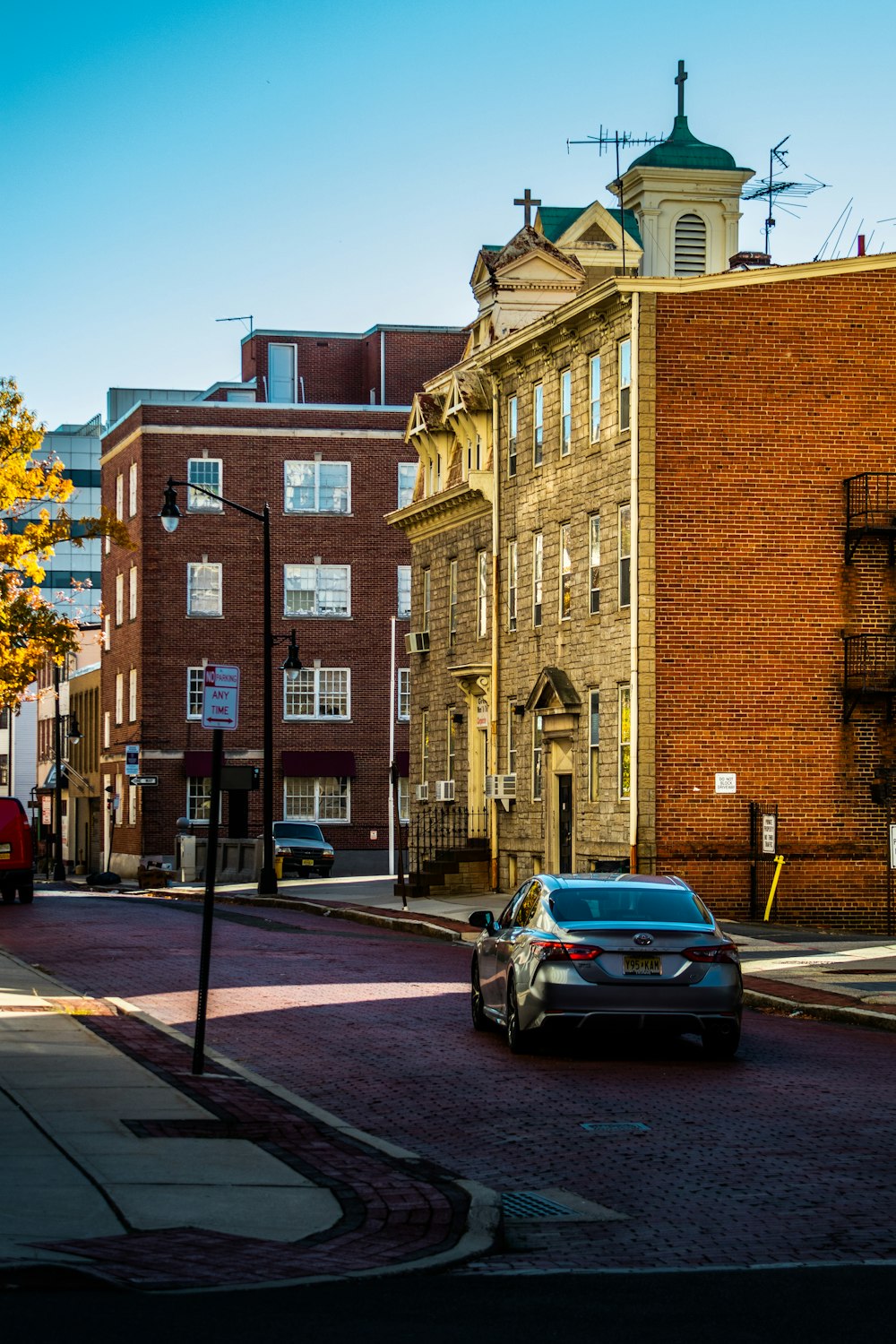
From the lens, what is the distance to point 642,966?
15.5 metres

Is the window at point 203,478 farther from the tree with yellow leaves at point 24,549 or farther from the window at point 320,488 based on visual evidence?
the tree with yellow leaves at point 24,549

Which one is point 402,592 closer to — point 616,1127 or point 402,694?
point 402,694

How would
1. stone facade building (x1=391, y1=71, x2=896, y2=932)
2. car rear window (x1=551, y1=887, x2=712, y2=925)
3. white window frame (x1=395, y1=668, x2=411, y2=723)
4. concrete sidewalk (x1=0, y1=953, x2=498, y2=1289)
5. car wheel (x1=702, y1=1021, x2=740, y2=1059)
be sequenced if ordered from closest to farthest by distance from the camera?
concrete sidewalk (x1=0, y1=953, x2=498, y2=1289), car wheel (x1=702, y1=1021, x2=740, y2=1059), car rear window (x1=551, y1=887, x2=712, y2=925), stone facade building (x1=391, y1=71, x2=896, y2=932), white window frame (x1=395, y1=668, x2=411, y2=723)

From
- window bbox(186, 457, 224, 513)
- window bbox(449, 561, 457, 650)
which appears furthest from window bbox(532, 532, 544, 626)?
window bbox(186, 457, 224, 513)

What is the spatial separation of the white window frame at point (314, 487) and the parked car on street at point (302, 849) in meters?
15.5

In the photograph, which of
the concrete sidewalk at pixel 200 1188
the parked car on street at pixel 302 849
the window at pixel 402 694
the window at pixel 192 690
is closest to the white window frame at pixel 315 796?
the window at pixel 402 694

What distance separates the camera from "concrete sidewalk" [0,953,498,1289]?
825 cm

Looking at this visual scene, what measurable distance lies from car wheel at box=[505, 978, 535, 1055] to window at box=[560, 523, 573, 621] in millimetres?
23014

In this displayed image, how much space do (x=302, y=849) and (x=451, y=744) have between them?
40.3ft

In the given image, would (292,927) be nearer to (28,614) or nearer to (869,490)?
(28,614)

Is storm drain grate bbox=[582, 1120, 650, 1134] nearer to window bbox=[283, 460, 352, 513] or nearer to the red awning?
the red awning

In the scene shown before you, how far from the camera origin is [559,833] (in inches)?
1547

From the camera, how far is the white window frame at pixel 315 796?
233ft

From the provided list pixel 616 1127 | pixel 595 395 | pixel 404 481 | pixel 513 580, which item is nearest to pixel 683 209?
pixel 513 580
